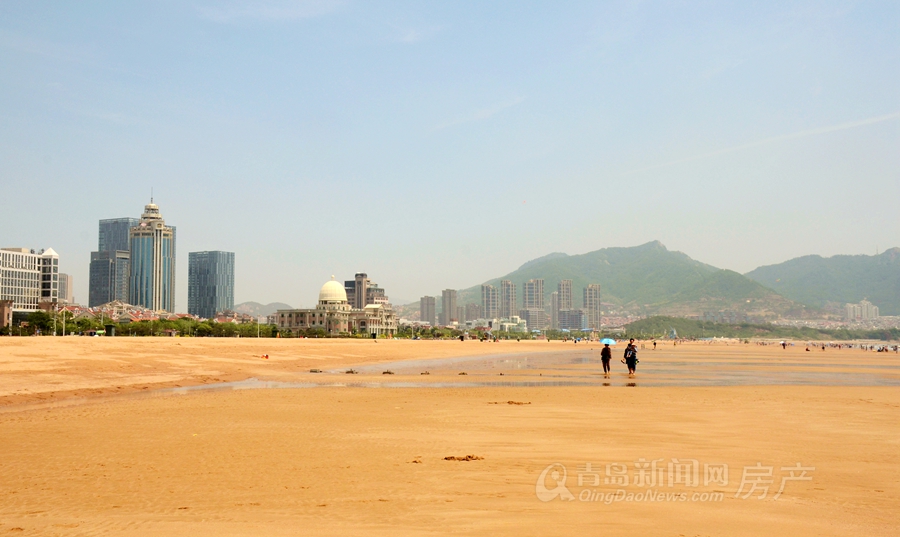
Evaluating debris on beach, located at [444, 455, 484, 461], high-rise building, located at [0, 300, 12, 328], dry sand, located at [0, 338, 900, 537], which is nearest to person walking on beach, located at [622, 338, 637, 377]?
dry sand, located at [0, 338, 900, 537]

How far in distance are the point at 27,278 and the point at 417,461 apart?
21620 cm

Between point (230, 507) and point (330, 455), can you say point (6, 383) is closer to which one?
point (330, 455)

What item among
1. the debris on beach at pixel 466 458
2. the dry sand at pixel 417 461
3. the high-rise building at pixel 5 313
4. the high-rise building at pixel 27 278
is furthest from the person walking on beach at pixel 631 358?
the high-rise building at pixel 27 278

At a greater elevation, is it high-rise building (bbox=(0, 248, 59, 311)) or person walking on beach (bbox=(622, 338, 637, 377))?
high-rise building (bbox=(0, 248, 59, 311))

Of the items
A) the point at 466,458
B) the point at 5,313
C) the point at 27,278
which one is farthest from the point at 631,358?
the point at 27,278

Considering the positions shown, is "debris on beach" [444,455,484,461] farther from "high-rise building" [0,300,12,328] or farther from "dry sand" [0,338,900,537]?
"high-rise building" [0,300,12,328]

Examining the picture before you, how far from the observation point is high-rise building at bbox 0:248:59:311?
606ft

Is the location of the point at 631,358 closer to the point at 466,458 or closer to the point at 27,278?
the point at 466,458

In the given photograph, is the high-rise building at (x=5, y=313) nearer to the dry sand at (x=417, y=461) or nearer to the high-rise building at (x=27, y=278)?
the high-rise building at (x=27, y=278)

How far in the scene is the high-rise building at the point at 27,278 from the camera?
185 m

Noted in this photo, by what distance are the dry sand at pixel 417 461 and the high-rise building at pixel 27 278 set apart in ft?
629

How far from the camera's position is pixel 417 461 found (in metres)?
11.5

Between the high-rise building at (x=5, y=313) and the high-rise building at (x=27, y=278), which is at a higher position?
the high-rise building at (x=27, y=278)

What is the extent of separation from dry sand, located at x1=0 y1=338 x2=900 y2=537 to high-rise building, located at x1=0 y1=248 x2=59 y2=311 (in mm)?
191607
